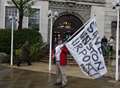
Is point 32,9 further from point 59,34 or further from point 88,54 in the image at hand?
point 88,54

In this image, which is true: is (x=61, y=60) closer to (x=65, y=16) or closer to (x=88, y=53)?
(x=88, y=53)

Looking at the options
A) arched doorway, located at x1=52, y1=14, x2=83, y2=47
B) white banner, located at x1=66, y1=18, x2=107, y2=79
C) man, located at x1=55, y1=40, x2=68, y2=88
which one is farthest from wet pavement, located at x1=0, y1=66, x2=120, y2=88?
arched doorway, located at x1=52, y1=14, x2=83, y2=47

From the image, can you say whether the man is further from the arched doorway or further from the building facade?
the arched doorway

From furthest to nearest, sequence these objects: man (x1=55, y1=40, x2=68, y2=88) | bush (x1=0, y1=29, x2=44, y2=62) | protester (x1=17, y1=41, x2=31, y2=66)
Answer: bush (x1=0, y1=29, x2=44, y2=62) < protester (x1=17, y1=41, x2=31, y2=66) < man (x1=55, y1=40, x2=68, y2=88)

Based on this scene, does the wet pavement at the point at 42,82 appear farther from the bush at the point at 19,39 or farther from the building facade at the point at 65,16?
the building facade at the point at 65,16

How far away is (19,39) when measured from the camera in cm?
2983

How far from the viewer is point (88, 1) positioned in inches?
1371

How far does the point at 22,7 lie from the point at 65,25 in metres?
6.31

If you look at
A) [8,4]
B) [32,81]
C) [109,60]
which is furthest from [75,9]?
[32,81]

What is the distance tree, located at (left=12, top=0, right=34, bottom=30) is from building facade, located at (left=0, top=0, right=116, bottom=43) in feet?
7.95

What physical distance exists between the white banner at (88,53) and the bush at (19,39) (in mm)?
12235

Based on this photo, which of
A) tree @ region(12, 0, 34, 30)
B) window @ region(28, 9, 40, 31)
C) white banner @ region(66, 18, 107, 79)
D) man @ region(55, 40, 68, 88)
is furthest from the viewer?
window @ region(28, 9, 40, 31)

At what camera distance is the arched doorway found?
3428cm

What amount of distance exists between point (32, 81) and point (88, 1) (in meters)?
19.0
